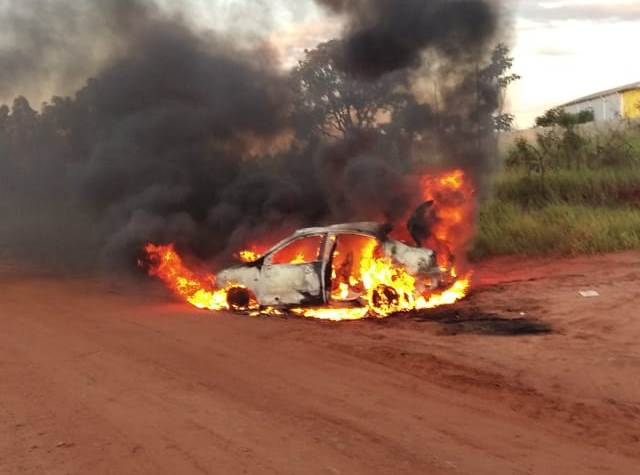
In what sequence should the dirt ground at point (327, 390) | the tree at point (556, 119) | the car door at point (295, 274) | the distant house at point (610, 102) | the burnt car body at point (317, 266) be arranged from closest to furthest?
the dirt ground at point (327, 390), the burnt car body at point (317, 266), the car door at point (295, 274), the tree at point (556, 119), the distant house at point (610, 102)

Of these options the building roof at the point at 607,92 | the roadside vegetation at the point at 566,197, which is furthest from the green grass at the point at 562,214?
the building roof at the point at 607,92

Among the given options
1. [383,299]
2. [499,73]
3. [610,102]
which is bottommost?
[383,299]

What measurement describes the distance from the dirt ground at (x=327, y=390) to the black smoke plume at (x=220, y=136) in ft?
13.9

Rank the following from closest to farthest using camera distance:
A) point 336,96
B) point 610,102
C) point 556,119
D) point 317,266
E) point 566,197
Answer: point 317,266 < point 336,96 < point 566,197 < point 556,119 < point 610,102

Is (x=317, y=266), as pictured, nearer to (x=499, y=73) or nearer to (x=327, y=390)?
(x=327, y=390)

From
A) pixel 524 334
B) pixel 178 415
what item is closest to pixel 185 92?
pixel 524 334

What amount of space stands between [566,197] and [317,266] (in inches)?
458

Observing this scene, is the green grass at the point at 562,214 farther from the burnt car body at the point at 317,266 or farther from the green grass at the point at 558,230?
the burnt car body at the point at 317,266

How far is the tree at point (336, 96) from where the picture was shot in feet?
53.3

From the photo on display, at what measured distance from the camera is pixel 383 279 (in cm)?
1064

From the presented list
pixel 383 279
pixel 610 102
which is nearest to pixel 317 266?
pixel 383 279

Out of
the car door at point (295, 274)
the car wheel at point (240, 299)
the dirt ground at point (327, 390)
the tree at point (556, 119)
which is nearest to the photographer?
the dirt ground at point (327, 390)

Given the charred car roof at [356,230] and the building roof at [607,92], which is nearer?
the charred car roof at [356,230]

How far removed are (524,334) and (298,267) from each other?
12.0ft
